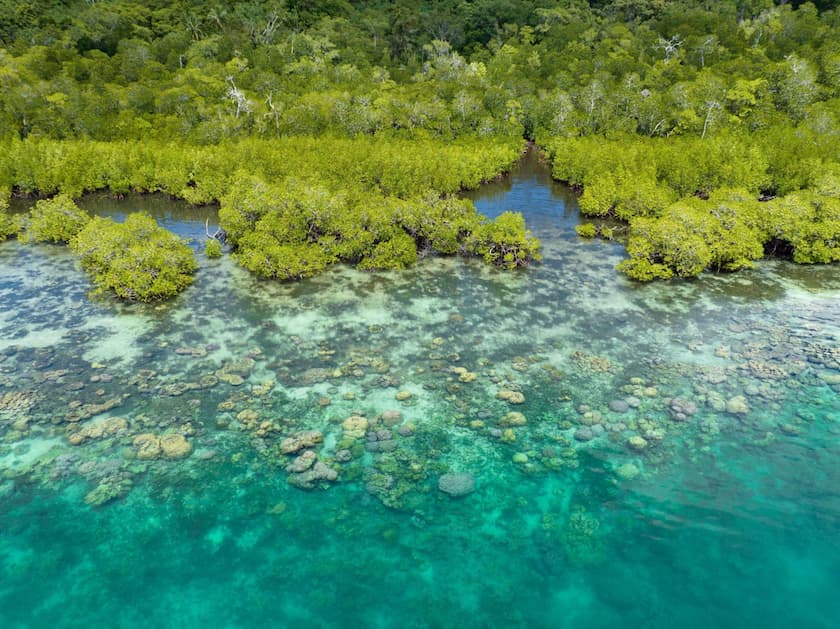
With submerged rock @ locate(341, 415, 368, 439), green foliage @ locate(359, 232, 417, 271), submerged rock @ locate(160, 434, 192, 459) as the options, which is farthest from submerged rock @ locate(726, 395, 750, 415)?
submerged rock @ locate(160, 434, 192, 459)

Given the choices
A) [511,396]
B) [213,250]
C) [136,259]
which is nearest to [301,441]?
[511,396]

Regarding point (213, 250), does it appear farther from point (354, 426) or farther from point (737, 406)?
point (737, 406)

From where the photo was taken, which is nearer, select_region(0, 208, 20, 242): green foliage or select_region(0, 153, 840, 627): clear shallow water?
select_region(0, 153, 840, 627): clear shallow water

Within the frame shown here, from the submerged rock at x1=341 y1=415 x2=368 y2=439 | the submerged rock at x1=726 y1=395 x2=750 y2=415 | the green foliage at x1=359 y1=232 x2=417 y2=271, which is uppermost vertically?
the green foliage at x1=359 y1=232 x2=417 y2=271

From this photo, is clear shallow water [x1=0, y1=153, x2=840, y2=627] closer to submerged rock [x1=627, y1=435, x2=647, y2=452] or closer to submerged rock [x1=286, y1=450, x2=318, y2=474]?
submerged rock [x1=627, y1=435, x2=647, y2=452]

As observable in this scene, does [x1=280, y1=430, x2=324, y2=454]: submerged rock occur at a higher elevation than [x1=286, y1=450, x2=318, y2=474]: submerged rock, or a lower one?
higher

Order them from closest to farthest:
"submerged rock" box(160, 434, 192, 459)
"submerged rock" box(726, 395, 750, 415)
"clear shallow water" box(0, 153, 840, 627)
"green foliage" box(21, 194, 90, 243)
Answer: "clear shallow water" box(0, 153, 840, 627)
"submerged rock" box(160, 434, 192, 459)
"submerged rock" box(726, 395, 750, 415)
"green foliage" box(21, 194, 90, 243)

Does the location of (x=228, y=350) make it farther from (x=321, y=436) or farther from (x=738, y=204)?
(x=738, y=204)
